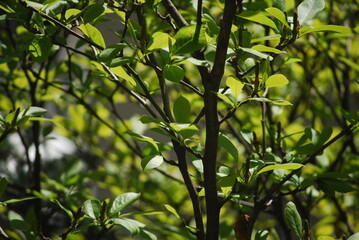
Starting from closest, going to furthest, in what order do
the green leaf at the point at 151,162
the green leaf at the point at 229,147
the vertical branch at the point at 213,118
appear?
1. the vertical branch at the point at 213,118
2. the green leaf at the point at 151,162
3. the green leaf at the point at 229,147

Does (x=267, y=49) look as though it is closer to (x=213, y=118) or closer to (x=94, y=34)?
(x=213, y=118)

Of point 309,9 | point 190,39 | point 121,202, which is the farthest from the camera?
point 121,202

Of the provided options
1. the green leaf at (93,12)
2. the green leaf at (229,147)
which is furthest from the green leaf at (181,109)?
the green leaf at (93,12)

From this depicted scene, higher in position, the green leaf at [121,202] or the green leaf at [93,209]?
the green leaf at [93,209]

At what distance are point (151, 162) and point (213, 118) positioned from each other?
135 mm

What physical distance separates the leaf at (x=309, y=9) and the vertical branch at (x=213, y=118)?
0.74ft

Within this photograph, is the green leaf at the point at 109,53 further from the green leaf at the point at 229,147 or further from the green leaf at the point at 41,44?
the green leaf at the point at 229,147

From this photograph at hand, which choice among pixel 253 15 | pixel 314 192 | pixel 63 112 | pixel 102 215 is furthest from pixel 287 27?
pixel 63 112

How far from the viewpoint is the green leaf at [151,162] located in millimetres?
808

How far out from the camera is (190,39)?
77 cm

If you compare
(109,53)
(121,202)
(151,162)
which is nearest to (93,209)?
(121,202)

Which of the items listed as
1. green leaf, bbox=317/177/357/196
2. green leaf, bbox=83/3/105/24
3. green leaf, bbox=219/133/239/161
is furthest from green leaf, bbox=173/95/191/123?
green leaf, bbox=317/177/357/196

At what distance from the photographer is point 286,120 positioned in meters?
2.06

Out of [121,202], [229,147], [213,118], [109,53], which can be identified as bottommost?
[121,202]
